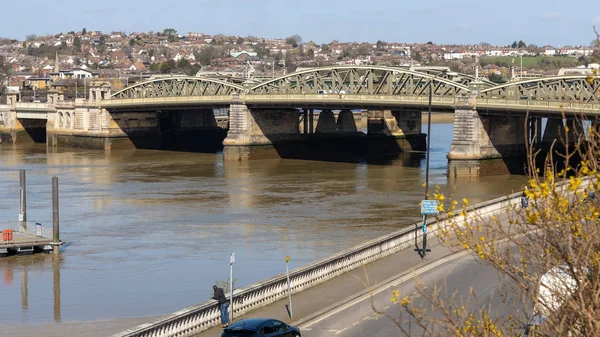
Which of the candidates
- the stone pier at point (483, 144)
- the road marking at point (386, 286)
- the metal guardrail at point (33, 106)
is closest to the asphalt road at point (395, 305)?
the road marking at point (386, 286)

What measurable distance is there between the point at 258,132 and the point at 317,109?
657 cm

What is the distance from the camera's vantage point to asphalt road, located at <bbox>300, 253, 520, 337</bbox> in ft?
77.9

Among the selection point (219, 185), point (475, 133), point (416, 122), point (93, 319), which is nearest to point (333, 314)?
point (93, 319)

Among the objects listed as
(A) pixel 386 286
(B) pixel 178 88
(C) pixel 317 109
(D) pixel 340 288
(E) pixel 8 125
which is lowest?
(D) pixel 340 288

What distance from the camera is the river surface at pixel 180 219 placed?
3338 centimetres

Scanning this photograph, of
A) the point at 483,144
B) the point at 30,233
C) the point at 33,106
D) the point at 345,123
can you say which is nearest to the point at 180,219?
the point at 30,233

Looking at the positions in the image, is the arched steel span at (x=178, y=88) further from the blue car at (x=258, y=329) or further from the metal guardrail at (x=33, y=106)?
the blue car at (x=258, y=329)

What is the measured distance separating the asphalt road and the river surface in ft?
20.8

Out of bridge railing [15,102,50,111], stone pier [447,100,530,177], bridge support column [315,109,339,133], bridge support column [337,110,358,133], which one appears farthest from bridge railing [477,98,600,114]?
bridge railing [15,102,50,111]

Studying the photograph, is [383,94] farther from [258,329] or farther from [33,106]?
[258,329]

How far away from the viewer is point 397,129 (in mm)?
107750

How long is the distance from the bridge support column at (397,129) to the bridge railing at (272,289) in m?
69.5

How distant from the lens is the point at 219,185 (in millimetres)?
71562

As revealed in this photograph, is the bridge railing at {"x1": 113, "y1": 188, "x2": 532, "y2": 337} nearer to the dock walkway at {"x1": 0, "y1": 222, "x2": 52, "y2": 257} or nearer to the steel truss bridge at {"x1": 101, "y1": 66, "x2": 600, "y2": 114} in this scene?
the dock walkway at {"x1": 0, "y1": 222, "x2": 52, "y2": 257}
